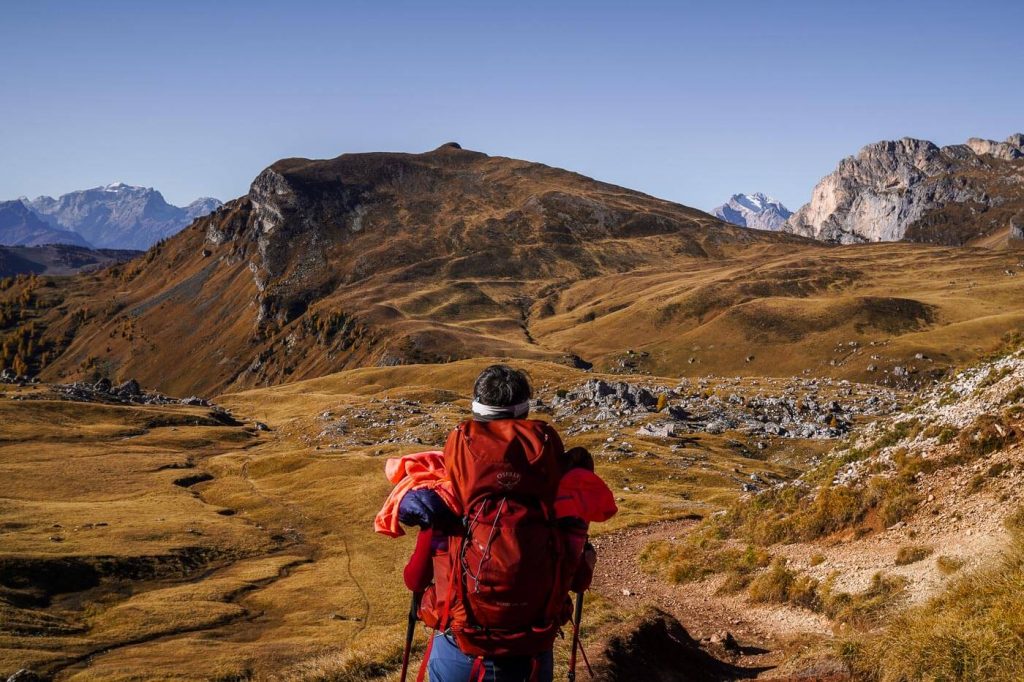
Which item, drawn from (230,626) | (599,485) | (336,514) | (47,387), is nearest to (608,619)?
(599,485)

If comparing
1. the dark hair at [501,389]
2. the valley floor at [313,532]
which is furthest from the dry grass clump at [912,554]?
the dark hair at [501,389]

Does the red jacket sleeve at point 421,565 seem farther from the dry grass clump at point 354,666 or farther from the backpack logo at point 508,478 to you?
the dry grass clump at point 354,666

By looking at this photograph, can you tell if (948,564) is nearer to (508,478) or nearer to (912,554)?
(912,554)

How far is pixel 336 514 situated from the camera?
199ft

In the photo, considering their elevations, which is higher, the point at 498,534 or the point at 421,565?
A: the point at 498,534

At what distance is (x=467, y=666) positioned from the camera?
7145mm

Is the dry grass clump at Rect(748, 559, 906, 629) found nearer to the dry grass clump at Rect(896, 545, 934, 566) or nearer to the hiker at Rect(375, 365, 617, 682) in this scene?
the dry grass clump at Rect(896, 545, 934, 566)

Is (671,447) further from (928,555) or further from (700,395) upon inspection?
(928,555)

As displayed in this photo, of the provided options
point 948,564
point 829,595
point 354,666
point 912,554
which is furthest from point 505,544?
point 829,595

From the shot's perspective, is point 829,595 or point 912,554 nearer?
point 912,554

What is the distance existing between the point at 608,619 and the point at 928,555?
8839 millimetres

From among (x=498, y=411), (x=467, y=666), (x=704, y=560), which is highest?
(x=498, y=411)

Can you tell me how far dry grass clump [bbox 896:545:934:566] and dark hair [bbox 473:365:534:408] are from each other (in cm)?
1649

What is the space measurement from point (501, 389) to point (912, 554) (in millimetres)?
16926
